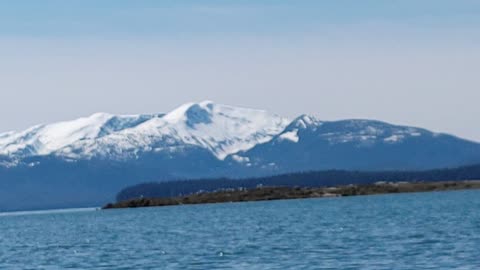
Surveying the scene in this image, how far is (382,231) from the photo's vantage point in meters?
97.4

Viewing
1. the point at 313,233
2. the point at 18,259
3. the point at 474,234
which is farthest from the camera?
the point at 313,233

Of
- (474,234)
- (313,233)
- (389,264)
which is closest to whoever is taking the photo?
(389,264)

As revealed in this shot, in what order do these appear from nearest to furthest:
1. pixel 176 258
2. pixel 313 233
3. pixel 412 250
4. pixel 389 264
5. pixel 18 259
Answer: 1. pixel 389 264
2. pixel 412 250
3. pixel 176 258
4. pixel 18 259
5. pixel 313 233

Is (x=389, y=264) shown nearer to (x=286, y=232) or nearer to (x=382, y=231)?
(x=382, y=231)

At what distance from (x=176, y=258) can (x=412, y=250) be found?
53.7 ft

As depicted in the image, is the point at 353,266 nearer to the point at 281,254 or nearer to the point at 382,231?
the point at 281,254

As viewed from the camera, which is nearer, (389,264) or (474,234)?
(389,264)

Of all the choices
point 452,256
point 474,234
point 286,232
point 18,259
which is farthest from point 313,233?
point 452,256

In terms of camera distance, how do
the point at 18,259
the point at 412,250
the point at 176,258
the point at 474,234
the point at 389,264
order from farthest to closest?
the point at 18,259 < the point at 474,234 < the point at 176,258 < the point at 412,250 < the point at 389,264

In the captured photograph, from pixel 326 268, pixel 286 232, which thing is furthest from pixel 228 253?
pixel 286 232

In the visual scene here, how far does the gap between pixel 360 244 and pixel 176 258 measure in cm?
1329

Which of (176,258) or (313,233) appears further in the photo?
(313,233)

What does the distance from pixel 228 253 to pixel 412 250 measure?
13939 millimetres

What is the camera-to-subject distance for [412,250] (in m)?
74.6
